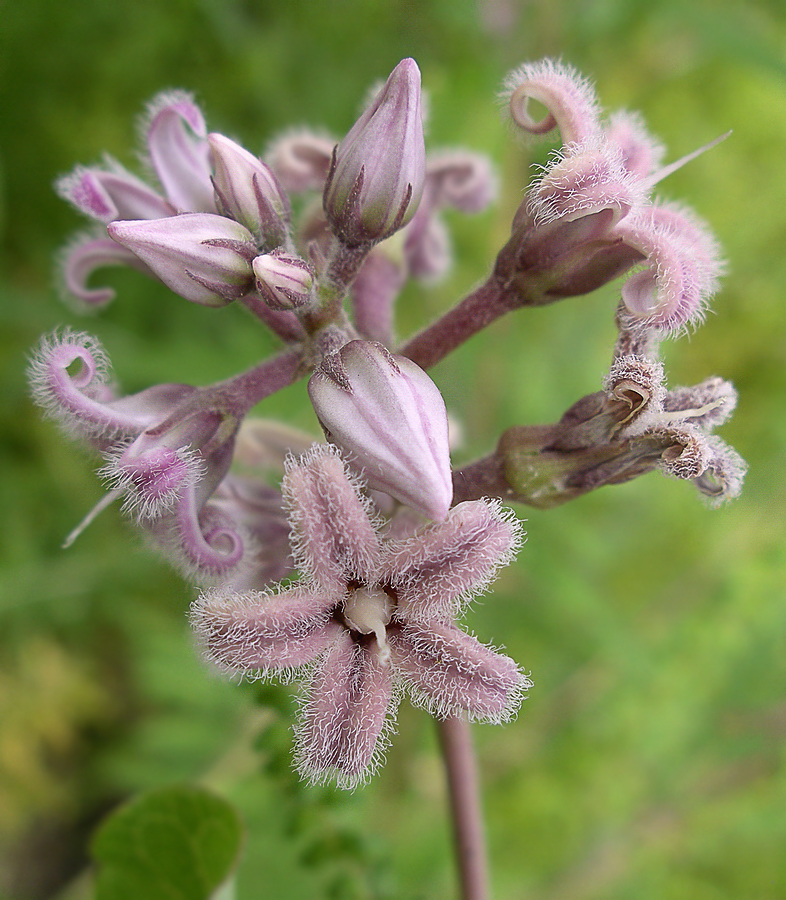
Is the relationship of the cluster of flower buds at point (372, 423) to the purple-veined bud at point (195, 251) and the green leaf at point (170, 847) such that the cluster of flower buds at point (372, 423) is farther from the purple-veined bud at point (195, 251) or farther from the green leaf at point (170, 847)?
the green leaf at point (170, 847)

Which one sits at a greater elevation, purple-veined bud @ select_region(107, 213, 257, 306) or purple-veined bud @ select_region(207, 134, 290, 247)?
purple-veined bud @ select_region(207, 134, 290, 247)

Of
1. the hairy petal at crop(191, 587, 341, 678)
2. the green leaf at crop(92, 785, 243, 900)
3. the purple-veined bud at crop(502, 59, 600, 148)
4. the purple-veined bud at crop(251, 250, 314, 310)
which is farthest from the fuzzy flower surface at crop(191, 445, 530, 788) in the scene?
the purple-veined bud at crop(502, 59, 600, 148)

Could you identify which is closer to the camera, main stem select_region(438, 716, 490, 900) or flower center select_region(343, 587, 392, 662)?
flower center select_region(343, 587, 392, 662)

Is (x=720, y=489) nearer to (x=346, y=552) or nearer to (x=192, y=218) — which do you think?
(x=346, y=552)

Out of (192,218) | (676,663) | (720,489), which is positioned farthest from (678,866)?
(192,218)

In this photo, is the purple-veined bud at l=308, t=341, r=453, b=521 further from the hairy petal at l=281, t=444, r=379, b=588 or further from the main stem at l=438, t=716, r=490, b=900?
the main stem at l=438, t=716, r=490, b=900

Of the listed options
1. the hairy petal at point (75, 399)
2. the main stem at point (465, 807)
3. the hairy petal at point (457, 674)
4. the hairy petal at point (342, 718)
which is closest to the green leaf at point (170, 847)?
the main stem at point (465, 807)

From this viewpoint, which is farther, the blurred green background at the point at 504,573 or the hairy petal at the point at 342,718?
the blurred green background at the point at 504,573
